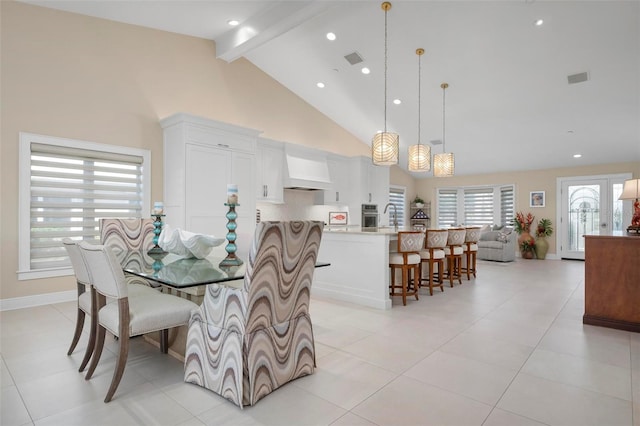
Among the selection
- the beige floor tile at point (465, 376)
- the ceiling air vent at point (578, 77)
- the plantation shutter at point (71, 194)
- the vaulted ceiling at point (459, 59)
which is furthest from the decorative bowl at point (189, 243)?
the ceiling air vent at point (578, 77)

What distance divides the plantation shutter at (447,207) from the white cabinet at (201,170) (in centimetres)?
680

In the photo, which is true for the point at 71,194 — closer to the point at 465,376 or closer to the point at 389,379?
the point at 389,379

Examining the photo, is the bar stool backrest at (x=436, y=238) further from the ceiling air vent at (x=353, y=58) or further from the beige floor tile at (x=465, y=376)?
the ceiling air vent at (x=353, y=58)

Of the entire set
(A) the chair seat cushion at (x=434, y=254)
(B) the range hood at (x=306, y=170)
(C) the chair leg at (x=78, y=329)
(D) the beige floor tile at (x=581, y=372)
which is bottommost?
(D) the beige floor tile at (x=581, y=372)

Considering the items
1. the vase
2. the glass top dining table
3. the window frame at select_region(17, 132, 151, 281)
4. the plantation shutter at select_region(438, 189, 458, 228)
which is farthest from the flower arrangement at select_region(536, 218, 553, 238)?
the window frame at select_region(17, 132, 151, 281)

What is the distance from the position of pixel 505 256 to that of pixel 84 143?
8.14 m

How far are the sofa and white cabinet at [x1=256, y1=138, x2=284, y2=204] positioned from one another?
16.3 ft

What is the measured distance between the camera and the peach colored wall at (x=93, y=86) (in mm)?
3760

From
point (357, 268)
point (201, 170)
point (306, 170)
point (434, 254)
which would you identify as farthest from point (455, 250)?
point (201, 170)

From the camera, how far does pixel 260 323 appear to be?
1913mm

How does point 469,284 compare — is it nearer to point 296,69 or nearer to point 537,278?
point 537,278

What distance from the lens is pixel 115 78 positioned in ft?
14.7

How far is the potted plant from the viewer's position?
27.6 feet

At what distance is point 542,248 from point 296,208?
6.14m
